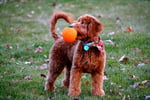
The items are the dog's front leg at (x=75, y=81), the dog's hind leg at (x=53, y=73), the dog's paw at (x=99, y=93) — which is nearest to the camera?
the dog's front leg at (x=75, y=81)

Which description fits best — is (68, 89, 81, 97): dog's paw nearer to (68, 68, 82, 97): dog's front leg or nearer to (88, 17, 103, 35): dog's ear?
(68, 68, 82, 97): dog's front leg

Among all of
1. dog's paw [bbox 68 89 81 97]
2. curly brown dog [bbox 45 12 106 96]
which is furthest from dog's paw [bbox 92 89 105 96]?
dog's paw [bbox 68 89 81 97]

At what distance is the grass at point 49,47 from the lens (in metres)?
5.73

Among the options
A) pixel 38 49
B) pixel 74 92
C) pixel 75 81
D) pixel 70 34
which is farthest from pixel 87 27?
pixel 38 49

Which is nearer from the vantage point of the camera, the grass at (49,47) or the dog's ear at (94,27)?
the dog's ear at (94,27)

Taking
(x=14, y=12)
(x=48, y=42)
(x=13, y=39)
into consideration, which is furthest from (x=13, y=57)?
(x=14, y=12)

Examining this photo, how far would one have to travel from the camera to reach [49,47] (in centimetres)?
898

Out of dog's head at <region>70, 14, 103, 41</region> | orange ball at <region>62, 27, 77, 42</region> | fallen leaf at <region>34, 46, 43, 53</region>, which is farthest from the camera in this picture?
A: fallen leaf at <region>34, 46, 43, 53</region>

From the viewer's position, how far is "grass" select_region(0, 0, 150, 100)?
5.73 m

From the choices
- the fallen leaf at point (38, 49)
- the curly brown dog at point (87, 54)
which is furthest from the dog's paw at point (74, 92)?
the fallen leaf at point (38, 49)

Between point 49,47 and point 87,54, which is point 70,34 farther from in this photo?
point 49,47

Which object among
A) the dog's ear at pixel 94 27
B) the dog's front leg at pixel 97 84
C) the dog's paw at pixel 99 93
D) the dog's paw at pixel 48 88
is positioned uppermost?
the dog's ear at pixel 94 27

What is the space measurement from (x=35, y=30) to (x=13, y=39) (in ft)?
5.18

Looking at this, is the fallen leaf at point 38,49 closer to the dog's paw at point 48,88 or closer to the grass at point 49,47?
the grass at point 49,47
